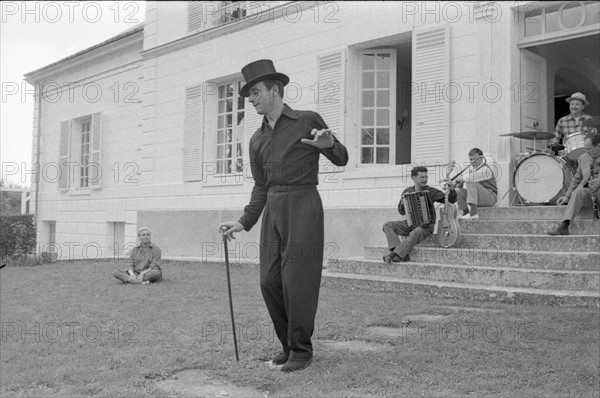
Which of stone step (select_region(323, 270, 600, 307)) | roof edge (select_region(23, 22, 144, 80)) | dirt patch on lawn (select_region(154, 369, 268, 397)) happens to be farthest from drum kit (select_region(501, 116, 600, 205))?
roof edge (select_region(23, 22, 144, 80))

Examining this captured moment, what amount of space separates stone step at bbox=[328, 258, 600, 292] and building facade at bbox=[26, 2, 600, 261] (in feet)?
6.92

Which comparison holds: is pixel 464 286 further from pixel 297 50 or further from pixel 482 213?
pixel 297 50

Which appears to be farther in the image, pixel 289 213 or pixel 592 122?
pixel 592 122

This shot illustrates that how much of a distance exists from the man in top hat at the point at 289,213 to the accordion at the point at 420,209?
4665mm

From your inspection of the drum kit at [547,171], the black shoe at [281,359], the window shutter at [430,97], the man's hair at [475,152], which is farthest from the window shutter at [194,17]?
the black shoe at [281,359]

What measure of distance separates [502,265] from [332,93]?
5.25m

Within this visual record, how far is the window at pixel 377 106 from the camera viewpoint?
12.1 metres

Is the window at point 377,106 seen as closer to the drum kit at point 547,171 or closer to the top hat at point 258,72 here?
the drum kit at point 547,171

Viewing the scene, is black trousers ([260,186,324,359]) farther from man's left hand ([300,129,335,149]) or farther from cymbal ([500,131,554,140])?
cymbal ([500,131,554,140])

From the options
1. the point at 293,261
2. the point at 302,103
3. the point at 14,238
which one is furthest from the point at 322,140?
the point at 14,238

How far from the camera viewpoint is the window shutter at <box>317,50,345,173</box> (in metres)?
12.3

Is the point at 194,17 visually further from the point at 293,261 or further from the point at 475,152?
the point at 293,261

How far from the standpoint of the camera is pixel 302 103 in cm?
1316

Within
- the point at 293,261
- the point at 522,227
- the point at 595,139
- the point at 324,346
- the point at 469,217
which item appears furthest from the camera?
the point at 469,217
